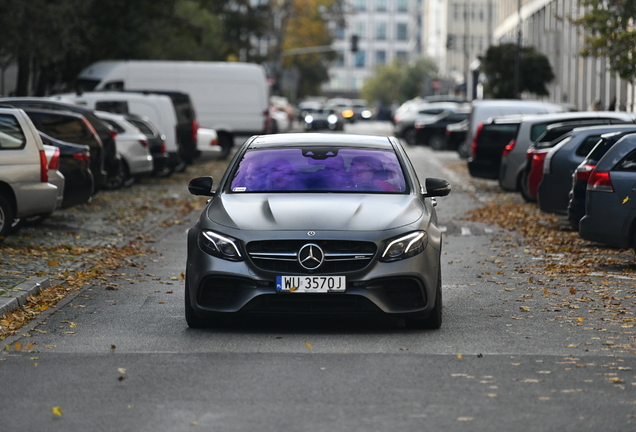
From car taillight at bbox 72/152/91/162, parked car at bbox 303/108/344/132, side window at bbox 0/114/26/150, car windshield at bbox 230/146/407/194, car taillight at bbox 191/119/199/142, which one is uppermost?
car windshield at bbox 230/146/407/194

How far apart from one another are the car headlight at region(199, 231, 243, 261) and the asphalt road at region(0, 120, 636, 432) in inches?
22.4

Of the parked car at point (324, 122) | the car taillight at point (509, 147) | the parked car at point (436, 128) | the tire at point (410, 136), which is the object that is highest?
the car taillight at point (509, 147)

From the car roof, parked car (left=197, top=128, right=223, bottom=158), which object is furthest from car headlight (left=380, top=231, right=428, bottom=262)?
parked car (left=197, top=128, right=223, bottom=158)

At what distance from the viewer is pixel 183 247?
15.2 m

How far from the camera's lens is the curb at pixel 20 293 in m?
9.82

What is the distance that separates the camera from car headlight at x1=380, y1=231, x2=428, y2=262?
856 centimetres

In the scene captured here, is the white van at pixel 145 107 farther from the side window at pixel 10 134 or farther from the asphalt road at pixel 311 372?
the asphalt road at pixel 311 372

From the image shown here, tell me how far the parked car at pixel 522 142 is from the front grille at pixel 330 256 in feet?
45.9

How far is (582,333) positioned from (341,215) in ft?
6.21

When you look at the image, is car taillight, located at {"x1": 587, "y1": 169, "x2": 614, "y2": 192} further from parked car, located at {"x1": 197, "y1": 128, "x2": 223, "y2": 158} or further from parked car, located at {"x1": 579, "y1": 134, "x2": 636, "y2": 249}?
parked car, located at {"x1": 197, "y1": 128, "x2": 223, "y2": 158}

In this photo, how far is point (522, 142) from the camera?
74.7ft

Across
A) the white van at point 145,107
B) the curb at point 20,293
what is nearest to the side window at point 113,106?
the white van at point 145,107

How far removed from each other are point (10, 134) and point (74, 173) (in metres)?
2.07

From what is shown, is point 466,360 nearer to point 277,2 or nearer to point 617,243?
point 617,243
